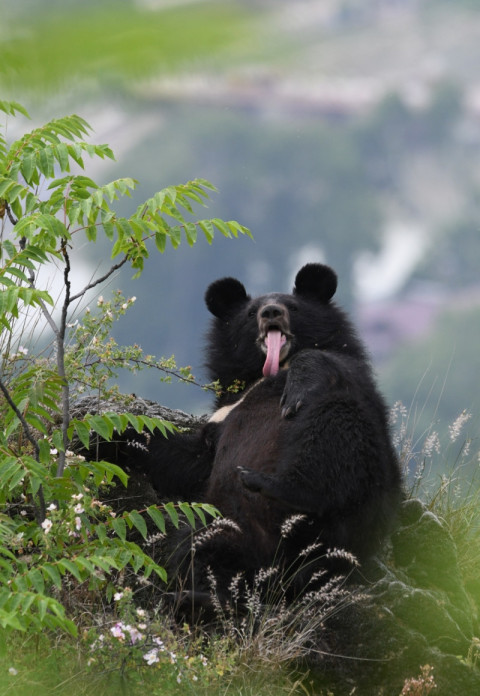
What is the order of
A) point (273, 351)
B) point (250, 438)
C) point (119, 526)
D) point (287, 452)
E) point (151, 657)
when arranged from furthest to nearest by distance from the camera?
point (273, 351), point (250, 438), point (287, 452), point (119, 526), point (151, 657)

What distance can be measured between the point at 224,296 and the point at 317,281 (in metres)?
0.60

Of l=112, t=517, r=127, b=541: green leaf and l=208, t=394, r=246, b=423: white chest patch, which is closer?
l=112, t=517, r=127, b=541: green leaf

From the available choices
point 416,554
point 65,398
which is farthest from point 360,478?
point 65,398

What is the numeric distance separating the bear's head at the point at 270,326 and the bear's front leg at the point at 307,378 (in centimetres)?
52

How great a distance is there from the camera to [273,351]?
606 centimetres

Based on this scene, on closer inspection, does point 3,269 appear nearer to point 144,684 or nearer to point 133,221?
point 133,221

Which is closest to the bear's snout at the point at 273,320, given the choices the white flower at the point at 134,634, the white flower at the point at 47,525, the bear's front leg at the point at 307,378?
the bear's front leg at the point at 307,378

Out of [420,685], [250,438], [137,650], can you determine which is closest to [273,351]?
[250,438]

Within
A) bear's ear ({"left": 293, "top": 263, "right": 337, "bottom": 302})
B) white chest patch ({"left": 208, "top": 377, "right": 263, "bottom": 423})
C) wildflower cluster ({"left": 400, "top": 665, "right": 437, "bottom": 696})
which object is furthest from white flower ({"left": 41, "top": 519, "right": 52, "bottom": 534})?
bear's ear ({"left": 293, "top": 263, "right": 337, "bottom": 302})

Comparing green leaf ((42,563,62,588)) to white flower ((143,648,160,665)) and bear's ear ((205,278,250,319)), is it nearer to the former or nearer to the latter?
white flower ((143,648,160,665))

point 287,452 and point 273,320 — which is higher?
point 273,320

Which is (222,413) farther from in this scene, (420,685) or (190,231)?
(420,685)

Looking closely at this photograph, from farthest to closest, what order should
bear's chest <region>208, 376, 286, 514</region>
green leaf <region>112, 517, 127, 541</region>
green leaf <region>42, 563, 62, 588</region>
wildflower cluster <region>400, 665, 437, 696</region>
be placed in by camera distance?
bear's chest <region>208, 376, 286, 514</region>, wildflower cluster <region>400, 665, 437, 696</region>, green leaf <region>112, 517, 127, 541</region>, green leaf <region>42, 563, 62, 588</region>

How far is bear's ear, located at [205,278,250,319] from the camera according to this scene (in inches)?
255
